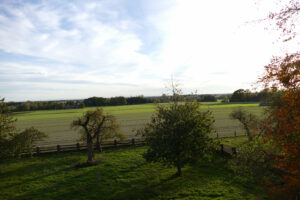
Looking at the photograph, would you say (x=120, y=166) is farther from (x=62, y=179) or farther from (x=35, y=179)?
(x=35, y=179)

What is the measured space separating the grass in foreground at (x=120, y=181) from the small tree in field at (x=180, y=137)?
1.80 m

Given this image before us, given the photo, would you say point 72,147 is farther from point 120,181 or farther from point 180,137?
point 180,137

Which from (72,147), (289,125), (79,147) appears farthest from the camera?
(79,147)

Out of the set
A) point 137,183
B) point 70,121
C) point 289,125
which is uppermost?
point 289,125

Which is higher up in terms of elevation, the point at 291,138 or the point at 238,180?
the point at 291,138

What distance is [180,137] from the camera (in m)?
11.5

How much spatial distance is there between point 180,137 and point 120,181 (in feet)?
18.2

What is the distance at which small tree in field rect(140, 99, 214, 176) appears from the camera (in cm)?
1146

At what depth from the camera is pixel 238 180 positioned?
12.0m

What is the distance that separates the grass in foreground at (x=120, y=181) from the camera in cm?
1040

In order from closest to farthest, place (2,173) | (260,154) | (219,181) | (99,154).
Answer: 1. (260,154)
2. (219,181)
3. (2,173)
4. (99,154)

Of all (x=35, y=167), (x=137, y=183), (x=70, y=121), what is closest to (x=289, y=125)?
(x=137, y=183)

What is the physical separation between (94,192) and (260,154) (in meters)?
9.97

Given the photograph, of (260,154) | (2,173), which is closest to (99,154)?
(2,173)
